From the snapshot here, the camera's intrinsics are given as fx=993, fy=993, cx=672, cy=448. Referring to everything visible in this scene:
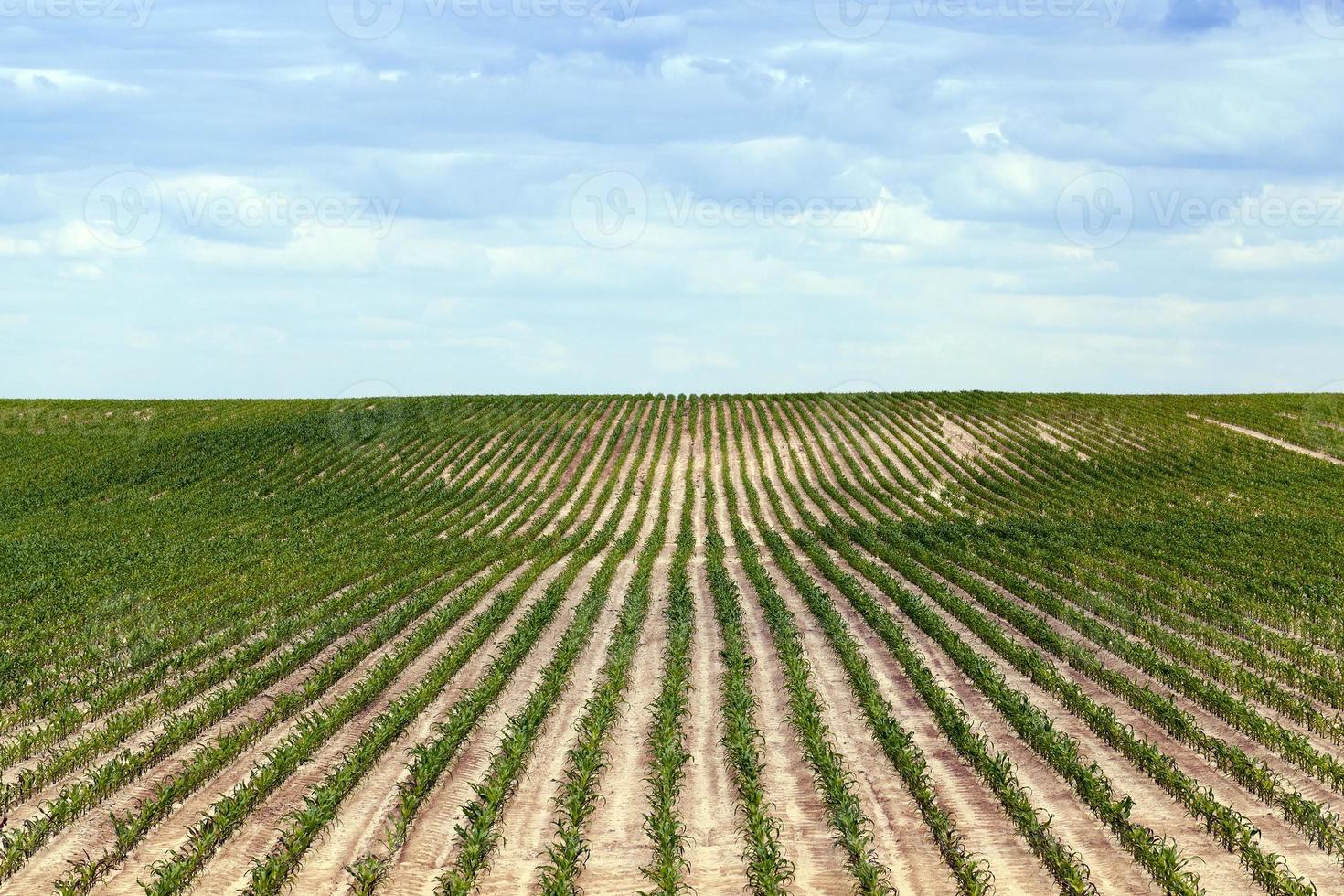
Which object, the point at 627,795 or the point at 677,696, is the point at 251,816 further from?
the point at 677,696

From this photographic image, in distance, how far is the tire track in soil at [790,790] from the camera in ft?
43.1

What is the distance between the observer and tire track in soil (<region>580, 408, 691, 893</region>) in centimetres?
1316

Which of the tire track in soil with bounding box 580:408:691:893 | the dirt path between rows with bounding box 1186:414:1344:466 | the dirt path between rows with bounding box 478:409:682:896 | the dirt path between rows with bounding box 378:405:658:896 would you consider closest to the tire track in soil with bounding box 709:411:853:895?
the tire track in soil with bounding box 580:408:691:893

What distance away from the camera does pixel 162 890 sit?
12016mm

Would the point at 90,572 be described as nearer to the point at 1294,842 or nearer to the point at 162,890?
the point at 162,890

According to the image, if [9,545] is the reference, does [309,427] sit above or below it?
above

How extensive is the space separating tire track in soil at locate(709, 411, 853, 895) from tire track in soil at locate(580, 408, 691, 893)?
2054mm

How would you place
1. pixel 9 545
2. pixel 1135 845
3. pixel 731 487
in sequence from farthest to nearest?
pixel 731 487
pixel 9 545
pixel 1135 845

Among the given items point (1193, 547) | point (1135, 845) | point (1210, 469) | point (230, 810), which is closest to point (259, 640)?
point (230, 810)

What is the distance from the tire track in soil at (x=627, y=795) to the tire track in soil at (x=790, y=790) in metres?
2.05

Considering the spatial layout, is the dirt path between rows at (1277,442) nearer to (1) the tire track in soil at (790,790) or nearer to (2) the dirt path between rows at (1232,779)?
(2) the dirt path between rows at (1232,779)

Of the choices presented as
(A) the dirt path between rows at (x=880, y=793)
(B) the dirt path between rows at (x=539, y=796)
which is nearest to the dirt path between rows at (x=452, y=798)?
(B) the dirt path between rows at (x=539, y=796)

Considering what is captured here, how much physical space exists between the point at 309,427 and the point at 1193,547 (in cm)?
5858

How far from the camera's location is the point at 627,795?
1569 centimetres
